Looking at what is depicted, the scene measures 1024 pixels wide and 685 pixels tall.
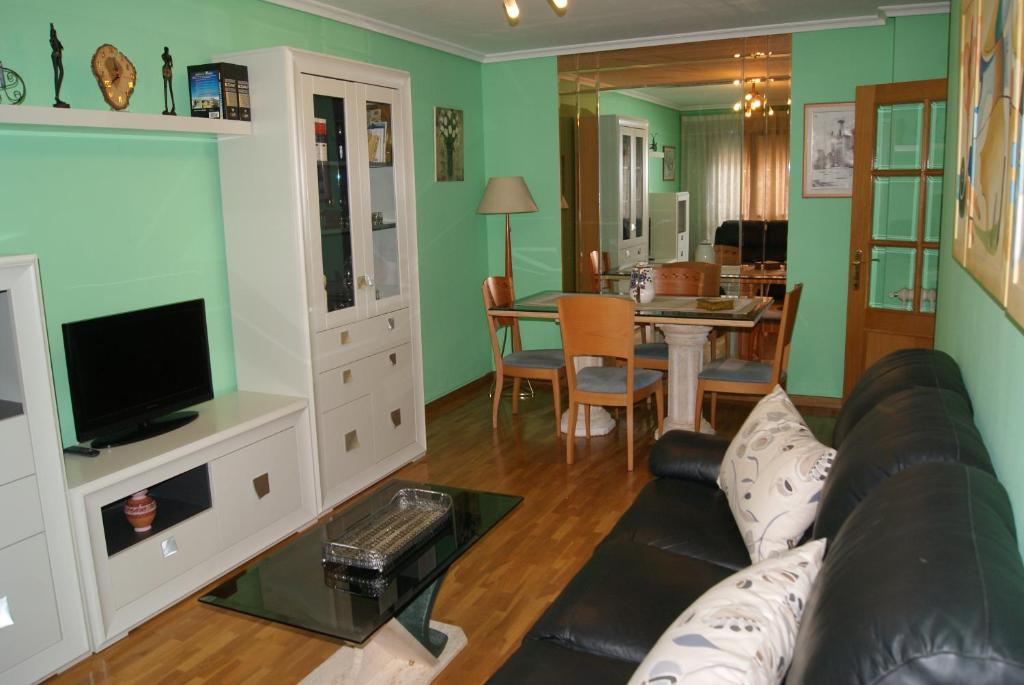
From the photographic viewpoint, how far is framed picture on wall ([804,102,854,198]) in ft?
17.0

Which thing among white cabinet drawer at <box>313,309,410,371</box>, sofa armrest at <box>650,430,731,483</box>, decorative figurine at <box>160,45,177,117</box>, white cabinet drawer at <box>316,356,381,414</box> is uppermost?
decorative figurine at <box>160,45,177,117</box>

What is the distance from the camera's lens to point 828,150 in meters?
5.23

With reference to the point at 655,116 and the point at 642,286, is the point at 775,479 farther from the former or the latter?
the point at 655,116

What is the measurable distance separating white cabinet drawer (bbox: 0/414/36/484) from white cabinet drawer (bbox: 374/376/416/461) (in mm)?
1872

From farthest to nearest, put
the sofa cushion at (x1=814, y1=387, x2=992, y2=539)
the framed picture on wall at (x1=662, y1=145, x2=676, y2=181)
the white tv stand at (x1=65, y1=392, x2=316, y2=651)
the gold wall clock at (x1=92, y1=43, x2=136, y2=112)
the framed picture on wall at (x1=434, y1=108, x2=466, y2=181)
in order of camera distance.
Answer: the framed picture on wall at (x1=662, y1=145, x2=676, y2=181), the framed picture on wall at (x1=434, y1=108, x2=466, y2=181), the gold wall clock at (x1=92, y1=43, x2=136, y2=112), the white tv stand at (x1=65, y1=392, x2=316, y2=651), the sofa cushion at (x1=814, y1=387, x2=992, y2=539)

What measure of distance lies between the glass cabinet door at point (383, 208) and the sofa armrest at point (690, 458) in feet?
5.87

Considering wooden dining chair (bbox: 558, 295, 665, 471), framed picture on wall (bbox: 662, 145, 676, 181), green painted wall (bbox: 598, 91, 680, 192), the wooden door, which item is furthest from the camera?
framed picture on wall (bbox: 662, 145, 676, 181)

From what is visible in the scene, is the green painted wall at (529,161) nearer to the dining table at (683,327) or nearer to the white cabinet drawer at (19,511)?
the dining table at (683,327)

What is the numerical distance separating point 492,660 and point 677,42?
4358 millimetres

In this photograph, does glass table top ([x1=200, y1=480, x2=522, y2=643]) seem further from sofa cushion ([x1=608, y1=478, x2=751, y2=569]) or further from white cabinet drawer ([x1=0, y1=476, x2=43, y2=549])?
white cabinet drawer ([x1=0, y1=476, x2=43, y2=549])

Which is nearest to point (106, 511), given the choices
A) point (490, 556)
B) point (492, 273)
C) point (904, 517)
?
point (490, 556)

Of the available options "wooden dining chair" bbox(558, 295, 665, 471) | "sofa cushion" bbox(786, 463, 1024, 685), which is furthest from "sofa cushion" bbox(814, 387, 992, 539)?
"wooden dining chair" bbox(558, 295, 665, 471)

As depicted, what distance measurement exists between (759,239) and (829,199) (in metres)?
0.53

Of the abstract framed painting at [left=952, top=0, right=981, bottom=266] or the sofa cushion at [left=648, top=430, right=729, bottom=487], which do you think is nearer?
the abstract framed painting at [left=952, top=0, right=981, bottom=266]
